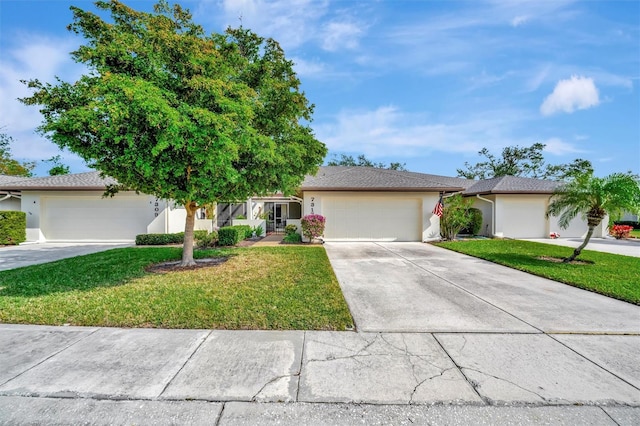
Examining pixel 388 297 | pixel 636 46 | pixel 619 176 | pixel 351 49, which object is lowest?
pixel 388 297

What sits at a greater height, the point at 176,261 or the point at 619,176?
the point at 619,176

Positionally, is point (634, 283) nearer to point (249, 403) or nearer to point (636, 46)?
point (636, 46)

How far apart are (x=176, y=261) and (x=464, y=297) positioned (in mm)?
8048

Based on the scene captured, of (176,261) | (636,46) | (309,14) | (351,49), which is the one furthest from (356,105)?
(176,261)

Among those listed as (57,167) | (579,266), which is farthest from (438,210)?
(57,167)

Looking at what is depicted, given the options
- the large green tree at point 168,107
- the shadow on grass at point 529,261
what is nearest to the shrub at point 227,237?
the large green tree at point 168,107

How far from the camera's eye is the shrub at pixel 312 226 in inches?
528

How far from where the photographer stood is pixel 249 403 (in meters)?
2.47

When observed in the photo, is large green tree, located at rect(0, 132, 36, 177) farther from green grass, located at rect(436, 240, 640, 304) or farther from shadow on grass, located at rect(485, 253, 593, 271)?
shadow on grass, located at rect(485, 253, 593, 271)

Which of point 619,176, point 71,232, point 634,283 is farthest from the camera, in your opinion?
point 71,232

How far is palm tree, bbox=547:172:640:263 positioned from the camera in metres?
8.30

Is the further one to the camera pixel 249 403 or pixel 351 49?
pixel 351 49

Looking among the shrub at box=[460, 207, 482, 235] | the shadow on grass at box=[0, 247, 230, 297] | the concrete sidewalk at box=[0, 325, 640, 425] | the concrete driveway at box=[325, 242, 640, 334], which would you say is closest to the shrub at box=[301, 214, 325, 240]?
the shadow on grass at box=[0, 247, 230, 297]

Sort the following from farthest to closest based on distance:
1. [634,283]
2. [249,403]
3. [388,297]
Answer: [634,283] < [388,297] < [249,403]
